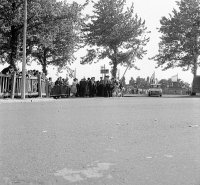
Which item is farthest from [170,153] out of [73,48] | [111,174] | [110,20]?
[110,20]

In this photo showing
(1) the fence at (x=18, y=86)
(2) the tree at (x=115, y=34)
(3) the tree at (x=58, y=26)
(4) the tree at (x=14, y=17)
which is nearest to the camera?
(1) the fence at (x=18, y=86)

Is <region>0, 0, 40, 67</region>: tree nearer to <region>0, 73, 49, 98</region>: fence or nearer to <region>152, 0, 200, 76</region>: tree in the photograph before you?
<region>0, 73, 49, 98</region>: fence

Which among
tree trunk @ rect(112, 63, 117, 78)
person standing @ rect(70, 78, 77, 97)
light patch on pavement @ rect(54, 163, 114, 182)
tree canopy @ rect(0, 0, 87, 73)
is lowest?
light patch on pavement @ rect(54, 163, 114, 182)

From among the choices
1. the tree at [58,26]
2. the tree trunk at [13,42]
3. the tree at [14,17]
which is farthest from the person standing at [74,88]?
the tree trunk at [13,42]

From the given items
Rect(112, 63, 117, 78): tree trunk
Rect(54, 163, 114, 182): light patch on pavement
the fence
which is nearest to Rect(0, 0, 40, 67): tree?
the fence

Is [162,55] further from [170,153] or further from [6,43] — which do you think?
[170,153]

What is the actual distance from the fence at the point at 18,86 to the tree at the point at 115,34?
22898mm

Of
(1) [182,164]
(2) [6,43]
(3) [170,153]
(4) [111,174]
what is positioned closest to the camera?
(4) [111,174]

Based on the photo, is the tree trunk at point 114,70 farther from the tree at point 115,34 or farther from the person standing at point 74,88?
the person standing at point 74,88

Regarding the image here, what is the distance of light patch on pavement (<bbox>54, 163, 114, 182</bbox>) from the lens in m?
4.46

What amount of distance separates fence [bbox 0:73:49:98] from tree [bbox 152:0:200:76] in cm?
3114

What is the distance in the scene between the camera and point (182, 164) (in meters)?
5.22

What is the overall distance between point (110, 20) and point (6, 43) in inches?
771

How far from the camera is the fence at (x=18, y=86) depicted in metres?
21.8
